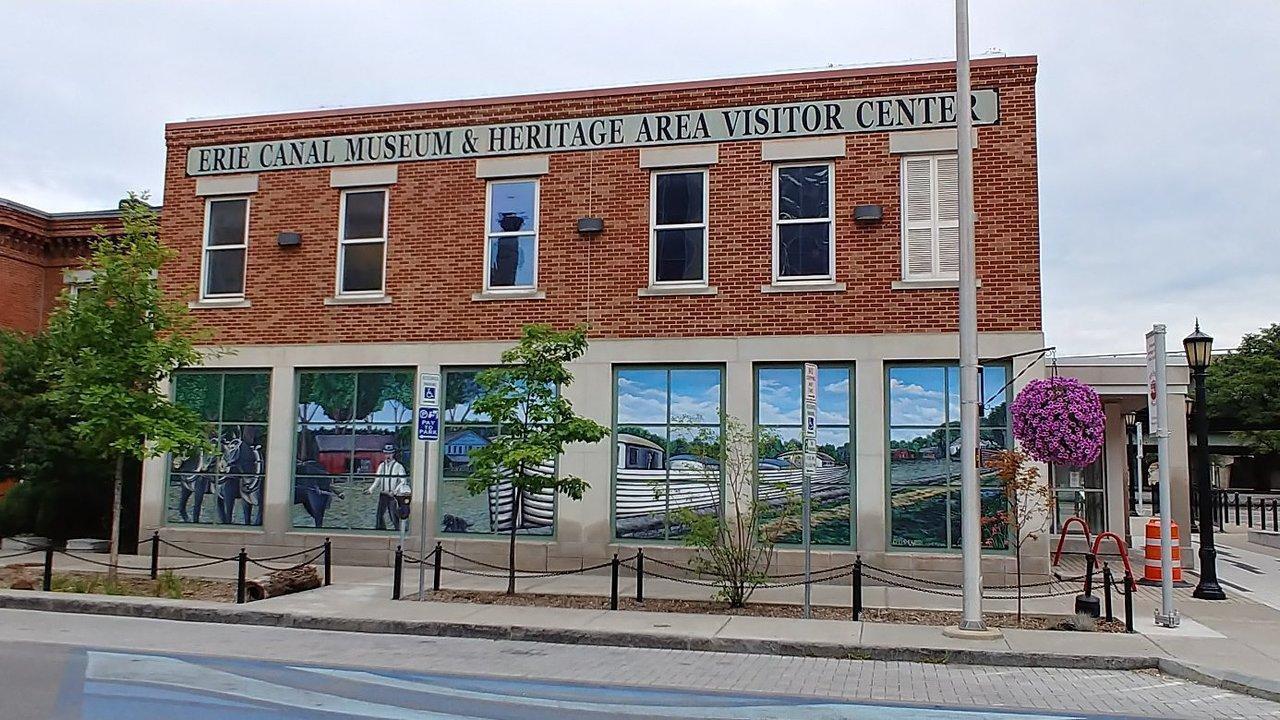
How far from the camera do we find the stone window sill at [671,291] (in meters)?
17.6

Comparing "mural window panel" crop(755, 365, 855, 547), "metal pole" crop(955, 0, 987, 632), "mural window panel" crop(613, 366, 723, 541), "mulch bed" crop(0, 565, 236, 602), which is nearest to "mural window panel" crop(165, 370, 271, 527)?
"mulch bed" crop(0, 565, 236, 602)

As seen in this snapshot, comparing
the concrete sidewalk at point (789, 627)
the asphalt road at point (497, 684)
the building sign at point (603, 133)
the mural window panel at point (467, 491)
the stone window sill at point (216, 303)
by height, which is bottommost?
the asphalt road at point (497, 684)

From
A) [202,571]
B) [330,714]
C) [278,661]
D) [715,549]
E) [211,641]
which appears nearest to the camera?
[330,714]

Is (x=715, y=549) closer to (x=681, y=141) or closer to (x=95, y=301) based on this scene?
(x=681, y=141)

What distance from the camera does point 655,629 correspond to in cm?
1264

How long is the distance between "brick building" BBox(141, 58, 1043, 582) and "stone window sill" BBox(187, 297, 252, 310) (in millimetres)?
43

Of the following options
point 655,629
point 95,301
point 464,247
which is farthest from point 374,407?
point 655,629

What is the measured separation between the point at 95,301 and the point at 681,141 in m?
9.63

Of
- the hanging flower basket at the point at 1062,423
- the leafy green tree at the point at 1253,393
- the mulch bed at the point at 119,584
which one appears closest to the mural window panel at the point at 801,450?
the hanging flower basket at the point at 1062,423

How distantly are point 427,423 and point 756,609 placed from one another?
16.8 feet

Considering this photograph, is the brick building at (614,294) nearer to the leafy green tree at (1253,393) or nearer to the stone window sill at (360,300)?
the stone window sill at (360,300)

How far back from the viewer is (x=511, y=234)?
1869 centimetres

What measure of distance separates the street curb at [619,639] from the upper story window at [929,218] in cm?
709

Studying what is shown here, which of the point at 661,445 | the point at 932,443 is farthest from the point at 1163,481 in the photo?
the point at 661,445
